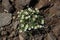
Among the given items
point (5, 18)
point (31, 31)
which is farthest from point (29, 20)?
point (5, 18)

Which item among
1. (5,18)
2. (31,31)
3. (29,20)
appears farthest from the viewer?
(5,18)

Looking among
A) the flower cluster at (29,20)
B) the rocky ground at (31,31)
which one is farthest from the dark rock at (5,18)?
the flower cluster at (29,20)

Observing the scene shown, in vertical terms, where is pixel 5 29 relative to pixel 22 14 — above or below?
below

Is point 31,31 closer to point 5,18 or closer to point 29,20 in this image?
point 29,20

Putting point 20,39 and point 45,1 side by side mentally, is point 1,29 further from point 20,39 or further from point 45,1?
point 45,1

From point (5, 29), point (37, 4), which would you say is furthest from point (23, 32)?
point (37, 4)

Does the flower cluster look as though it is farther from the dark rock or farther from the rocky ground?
the dark rock
